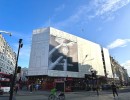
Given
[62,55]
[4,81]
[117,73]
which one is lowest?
[4,81]

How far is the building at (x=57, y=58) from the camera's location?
181 feet

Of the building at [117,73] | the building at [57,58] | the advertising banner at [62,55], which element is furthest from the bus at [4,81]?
the building at [117,73]

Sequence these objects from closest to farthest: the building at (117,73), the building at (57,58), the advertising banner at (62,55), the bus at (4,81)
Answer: the bus at (4,81) < the building at (57,58) < the advertising banner at (62,55) < the building at (117,73)

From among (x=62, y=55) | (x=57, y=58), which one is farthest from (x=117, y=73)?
(x=57, y=58)

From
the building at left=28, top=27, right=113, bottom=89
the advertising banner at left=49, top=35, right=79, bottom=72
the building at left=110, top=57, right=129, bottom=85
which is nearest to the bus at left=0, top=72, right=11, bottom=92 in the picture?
the building at left=28, top=27, right=113, bottom=89

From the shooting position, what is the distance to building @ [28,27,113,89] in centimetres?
5528

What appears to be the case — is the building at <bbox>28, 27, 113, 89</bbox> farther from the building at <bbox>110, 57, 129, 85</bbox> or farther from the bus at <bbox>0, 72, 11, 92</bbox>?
the building at <bbox>110, 57, 129, 85</bbox>

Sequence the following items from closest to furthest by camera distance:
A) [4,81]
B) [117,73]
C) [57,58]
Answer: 1. [4,81]
2. [57,58]
3. [117,73]

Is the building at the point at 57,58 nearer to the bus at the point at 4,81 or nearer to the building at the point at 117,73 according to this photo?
the bus at the point at 4,81

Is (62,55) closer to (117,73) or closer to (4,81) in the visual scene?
(4,81)

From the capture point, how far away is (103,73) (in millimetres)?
83688

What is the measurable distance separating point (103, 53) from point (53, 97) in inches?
2979

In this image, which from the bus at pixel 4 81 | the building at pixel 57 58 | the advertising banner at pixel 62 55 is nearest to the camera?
the bus at pixel 4 81

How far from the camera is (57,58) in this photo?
188 ft
